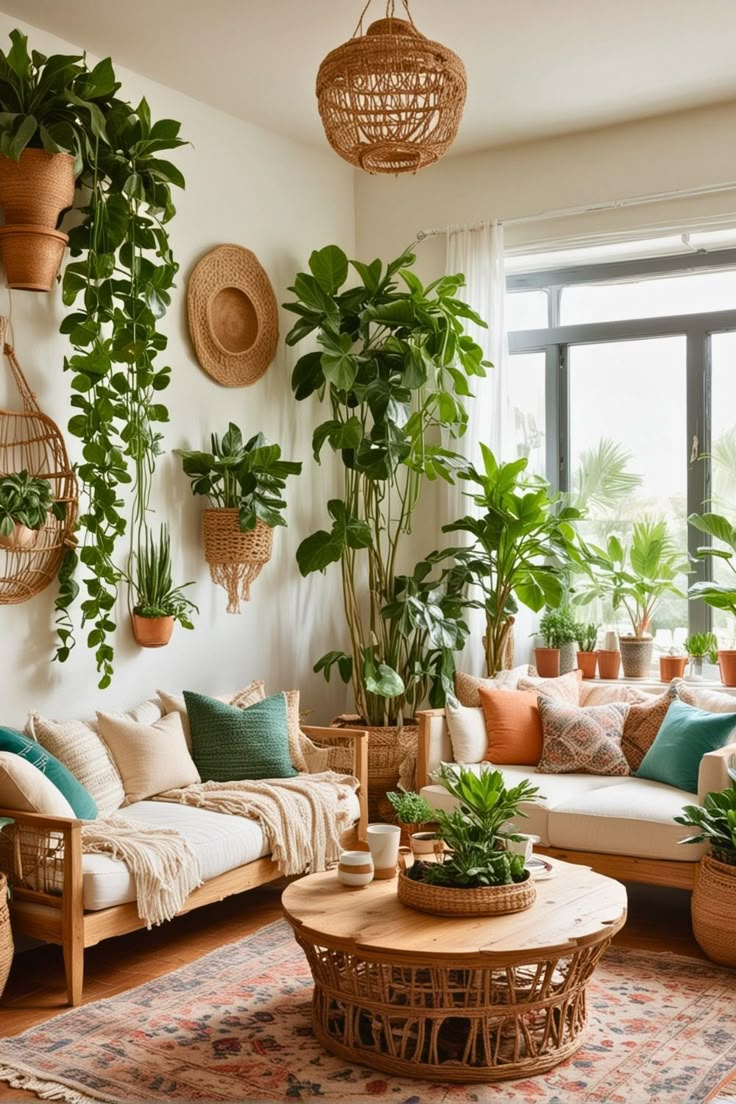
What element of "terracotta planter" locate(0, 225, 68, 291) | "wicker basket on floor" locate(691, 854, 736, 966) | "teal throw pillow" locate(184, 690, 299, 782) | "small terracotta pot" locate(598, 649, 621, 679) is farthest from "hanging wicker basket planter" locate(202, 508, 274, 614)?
"wicker basket on floor" locate(691, 854, 736, 966)

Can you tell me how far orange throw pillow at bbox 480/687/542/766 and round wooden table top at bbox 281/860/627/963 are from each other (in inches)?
55.3

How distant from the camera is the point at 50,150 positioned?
390 centimetres

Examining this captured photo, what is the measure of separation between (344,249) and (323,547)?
68.1 inches

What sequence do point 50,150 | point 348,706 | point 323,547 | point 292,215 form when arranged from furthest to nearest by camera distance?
1. point 348,706
2. point 292,215
3. point 323,547
4. point 50,150

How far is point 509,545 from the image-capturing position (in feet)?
17.6

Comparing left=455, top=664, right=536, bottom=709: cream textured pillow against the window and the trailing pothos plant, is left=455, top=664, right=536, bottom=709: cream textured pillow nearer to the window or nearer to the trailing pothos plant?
the trailing pothos plant

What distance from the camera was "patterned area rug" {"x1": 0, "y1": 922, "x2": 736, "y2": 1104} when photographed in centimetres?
286

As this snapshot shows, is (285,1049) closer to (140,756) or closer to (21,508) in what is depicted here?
(140,756)

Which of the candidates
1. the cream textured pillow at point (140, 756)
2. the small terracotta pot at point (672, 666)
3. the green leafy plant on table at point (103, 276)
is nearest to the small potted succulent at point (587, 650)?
the small terracotta pot at point (672, 666)

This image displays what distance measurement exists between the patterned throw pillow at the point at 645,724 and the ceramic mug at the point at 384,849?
1612mm

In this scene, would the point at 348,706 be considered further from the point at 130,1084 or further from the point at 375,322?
the point at 130,1084

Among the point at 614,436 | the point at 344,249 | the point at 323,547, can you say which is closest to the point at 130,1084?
the point at 323,547

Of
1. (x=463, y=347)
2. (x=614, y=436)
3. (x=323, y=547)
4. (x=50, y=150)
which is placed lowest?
(x=323, y=547)

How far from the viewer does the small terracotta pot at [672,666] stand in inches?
211
